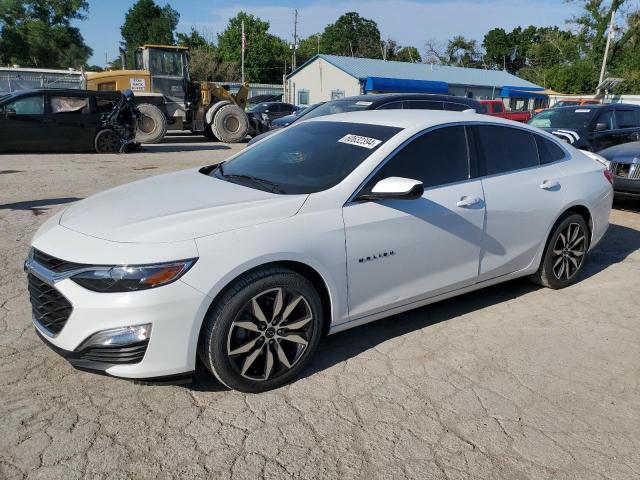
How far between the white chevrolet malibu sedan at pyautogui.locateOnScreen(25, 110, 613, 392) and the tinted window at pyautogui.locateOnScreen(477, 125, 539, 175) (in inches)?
0.5

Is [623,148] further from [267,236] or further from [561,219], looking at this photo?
[267,236]

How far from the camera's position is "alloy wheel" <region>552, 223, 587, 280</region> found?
15.2 feet

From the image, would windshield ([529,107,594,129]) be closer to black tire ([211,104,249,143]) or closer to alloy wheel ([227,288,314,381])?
alloy wheel ([227,288,314,381])

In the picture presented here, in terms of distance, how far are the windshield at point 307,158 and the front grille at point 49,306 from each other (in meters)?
1.33

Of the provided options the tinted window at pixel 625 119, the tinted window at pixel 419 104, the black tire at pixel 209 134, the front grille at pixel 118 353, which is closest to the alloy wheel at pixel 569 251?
the front grille at pixel 118 353

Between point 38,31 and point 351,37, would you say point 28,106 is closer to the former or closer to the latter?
point 38,31

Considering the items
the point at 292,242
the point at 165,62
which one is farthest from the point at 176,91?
the point at 292,242

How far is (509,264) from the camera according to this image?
13.9 feet

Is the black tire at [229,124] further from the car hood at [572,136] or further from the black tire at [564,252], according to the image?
the black tire at [564,252]

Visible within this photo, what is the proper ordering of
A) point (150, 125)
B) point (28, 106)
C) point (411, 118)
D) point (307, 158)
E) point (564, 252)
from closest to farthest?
1. point (307, 158)
2. point (411, 118)
3. point (564, 252)
4. point (28, 106)
5. point (150, 125)

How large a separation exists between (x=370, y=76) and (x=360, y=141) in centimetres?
3564

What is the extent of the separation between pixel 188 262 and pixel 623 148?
7.97 metres

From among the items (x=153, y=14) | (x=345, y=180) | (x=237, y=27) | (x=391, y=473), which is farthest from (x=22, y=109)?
(x=153, y=14)

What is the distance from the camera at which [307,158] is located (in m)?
3.73
